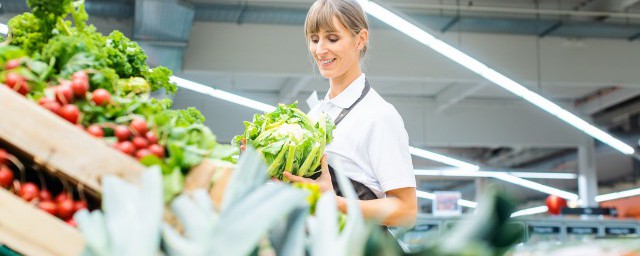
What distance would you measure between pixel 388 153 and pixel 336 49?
368 mm

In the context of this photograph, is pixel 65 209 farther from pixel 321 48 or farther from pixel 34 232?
pixel 321 48

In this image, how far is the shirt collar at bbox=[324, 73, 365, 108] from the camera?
2404 millimetres

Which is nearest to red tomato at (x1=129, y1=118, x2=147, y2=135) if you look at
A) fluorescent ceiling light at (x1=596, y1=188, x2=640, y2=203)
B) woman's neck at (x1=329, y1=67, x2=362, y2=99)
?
woman's neck at (x1=329, y1=67, x2=362, y2=99)

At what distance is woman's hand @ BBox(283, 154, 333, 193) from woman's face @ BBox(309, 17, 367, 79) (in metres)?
0.30

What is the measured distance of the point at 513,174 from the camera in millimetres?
20156

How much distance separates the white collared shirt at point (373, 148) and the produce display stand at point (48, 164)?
1.08 metres

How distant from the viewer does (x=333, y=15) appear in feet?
7.60

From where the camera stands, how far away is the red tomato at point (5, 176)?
138 centimetres

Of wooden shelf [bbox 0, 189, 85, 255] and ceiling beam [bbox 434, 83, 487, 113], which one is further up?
ceiling beam [bbox 434, 83, 487, 113]

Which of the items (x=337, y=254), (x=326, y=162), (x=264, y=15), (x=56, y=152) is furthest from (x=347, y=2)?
(x=264, y=15)

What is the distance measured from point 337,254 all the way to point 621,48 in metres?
13.5

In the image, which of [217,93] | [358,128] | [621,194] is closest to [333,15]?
[358,128]

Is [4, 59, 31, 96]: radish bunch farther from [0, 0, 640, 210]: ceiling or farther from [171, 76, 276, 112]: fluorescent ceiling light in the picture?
[171, 76, 276, 112]: fluorescent ceiling light

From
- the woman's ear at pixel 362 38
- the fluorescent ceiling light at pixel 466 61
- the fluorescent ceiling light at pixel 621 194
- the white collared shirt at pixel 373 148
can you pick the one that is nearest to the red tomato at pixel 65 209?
the white collared shirt at pixel 373 148
